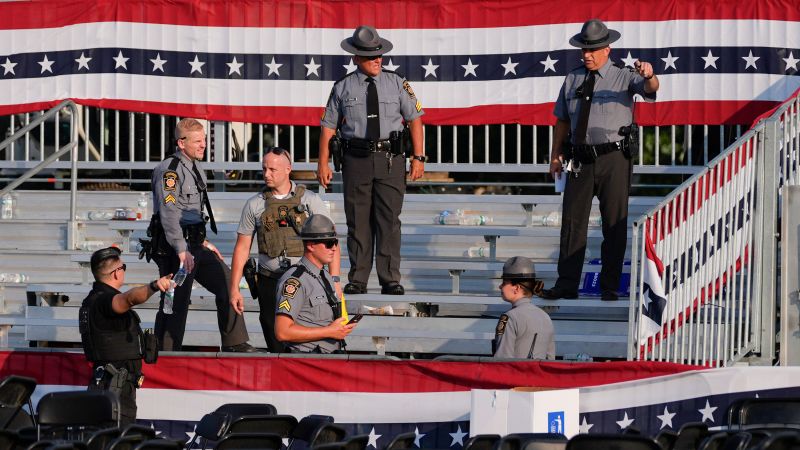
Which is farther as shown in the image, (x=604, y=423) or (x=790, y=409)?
(x=604, y=423)

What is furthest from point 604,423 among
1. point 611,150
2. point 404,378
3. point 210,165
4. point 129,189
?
point 129,189

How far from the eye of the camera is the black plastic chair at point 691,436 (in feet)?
29.5

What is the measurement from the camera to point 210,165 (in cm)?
1586

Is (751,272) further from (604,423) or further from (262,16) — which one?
(262,16)

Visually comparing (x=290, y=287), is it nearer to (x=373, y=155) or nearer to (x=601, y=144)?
(x=373, y=155)

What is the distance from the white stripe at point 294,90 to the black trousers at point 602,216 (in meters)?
2.90

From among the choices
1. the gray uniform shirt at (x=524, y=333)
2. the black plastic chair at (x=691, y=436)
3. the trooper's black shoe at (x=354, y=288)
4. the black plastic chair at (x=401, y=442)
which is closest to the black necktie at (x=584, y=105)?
the gray uniform shirt at (x=524, y=333)

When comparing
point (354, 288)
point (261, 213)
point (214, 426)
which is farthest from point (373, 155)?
point (214, 426)

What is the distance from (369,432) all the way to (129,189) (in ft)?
20.2

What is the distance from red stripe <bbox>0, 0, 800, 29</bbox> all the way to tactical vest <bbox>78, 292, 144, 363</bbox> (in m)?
5.80

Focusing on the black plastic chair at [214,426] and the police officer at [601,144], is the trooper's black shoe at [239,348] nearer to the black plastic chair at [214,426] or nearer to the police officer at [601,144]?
the black plastic chair at [214,426]

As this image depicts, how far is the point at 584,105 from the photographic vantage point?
12312mm

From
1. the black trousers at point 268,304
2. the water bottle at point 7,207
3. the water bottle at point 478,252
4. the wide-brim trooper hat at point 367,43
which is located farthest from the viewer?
the water bottle at point 7,207

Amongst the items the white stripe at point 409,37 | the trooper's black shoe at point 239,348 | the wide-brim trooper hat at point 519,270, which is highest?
the white stripe at point 409,37
